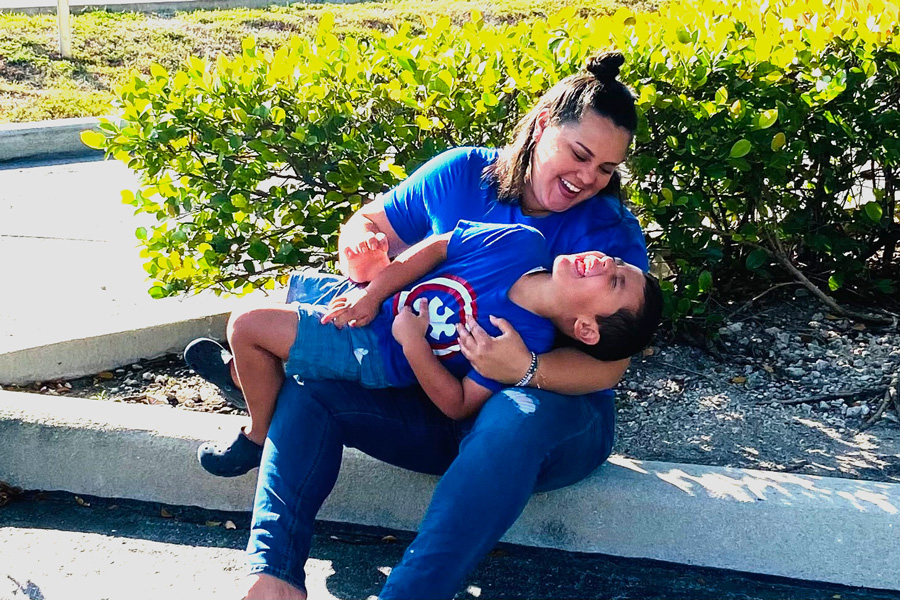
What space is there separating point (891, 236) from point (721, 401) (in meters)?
1.13

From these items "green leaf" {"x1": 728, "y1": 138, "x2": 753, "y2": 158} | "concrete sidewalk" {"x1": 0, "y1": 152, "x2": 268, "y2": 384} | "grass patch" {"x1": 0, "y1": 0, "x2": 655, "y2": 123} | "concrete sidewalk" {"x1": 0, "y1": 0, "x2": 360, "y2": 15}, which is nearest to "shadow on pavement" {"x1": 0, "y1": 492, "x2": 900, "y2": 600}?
"concrete sidewalk" {"x1": 0, "y1": 152, "x2": 268, "y2": 384}

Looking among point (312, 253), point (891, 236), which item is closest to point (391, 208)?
point (312, 253)

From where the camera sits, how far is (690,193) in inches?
144

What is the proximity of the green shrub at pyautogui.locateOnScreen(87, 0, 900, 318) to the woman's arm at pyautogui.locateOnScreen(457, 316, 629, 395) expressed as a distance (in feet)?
3.04

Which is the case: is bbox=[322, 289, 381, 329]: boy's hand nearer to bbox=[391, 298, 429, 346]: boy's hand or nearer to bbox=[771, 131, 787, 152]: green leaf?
bbox=[391, 298, 429, 346]: boy's hand

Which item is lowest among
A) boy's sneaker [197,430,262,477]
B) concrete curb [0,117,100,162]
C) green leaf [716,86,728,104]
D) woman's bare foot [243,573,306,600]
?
concrete curb [0,117,100,162]

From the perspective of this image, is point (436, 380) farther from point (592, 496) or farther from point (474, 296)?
point (592, 496)

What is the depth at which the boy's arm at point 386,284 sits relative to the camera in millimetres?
2973

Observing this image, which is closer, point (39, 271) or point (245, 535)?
point (245, 535)

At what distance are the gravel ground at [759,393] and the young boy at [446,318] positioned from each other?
67 cm

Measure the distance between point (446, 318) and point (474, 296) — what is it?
3.8 inches

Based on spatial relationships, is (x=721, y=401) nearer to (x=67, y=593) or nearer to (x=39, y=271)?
(x=67, y=593)

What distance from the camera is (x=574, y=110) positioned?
2998 millimetres

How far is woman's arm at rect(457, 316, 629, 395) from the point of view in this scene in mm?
2795
